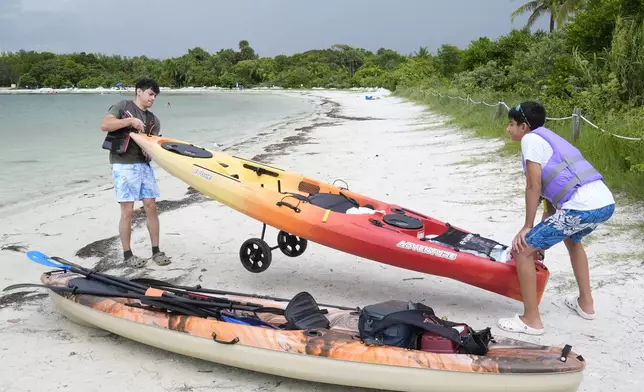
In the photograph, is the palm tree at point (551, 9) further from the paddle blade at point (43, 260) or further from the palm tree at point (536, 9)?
the paddle blade at point (43, 260)

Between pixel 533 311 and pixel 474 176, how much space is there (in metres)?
5.20

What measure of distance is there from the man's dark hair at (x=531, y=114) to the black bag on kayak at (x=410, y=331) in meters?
1.38

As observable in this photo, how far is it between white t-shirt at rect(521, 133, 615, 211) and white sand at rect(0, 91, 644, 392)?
918mm

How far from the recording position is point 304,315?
11.3 ft

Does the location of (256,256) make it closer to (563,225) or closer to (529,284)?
(529,284)

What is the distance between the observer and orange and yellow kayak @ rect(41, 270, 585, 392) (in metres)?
2.80

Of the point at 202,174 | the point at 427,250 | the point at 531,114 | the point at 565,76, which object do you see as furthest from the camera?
the point at 565,76

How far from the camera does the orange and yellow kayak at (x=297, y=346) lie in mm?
2803

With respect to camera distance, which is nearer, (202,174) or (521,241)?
(521,241)

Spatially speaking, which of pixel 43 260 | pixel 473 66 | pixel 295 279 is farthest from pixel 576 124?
pixel 473 66

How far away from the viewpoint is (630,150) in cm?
663

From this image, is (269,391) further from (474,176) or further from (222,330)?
(474,176)

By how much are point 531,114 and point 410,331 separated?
161 centimetres

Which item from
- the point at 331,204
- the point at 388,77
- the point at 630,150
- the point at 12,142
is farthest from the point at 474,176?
the point at 388,77
